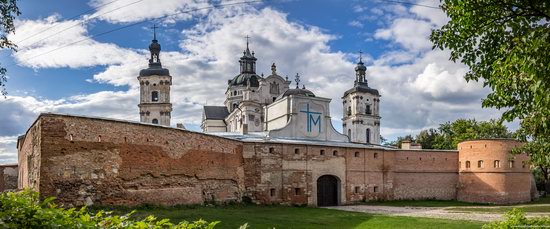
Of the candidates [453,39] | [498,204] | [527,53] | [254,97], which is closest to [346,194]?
[498,204]

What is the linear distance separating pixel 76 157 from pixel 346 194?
56.6 feet

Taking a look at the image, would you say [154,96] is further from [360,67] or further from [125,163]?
[125,163]

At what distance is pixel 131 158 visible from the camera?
17562mm

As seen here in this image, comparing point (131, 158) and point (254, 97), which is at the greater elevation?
point (254, 97)

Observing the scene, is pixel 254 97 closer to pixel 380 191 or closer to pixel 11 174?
pixel 380 191

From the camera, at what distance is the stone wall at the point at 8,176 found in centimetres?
2616

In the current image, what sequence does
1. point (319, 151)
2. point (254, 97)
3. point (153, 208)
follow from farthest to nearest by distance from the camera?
1. point (254, 97)
2. point (319, 151)
3. point (153, 208)

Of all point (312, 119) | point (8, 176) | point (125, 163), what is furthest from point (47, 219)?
point (312, 119)

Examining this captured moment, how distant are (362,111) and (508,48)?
55.6 meters

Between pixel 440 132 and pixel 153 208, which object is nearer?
pixel 153 208

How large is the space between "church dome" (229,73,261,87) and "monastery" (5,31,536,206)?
7.68 metres

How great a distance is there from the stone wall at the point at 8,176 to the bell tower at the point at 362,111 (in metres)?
43.4

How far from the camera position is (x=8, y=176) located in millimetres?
26250

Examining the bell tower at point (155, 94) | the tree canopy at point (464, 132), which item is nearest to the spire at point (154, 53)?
the bell tower at point (155, 94)
